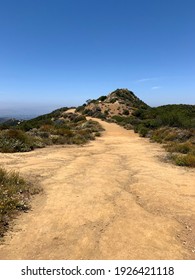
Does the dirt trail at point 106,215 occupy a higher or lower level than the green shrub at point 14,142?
lower

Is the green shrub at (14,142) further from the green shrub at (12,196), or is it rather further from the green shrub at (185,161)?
the green shrub at (185,161)

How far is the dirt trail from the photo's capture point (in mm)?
4910

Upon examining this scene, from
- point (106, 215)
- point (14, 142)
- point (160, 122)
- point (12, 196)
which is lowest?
point (106, 215)

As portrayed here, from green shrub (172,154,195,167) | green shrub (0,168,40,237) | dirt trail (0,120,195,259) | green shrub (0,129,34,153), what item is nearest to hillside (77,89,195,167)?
green shrub (172,154,195,167)

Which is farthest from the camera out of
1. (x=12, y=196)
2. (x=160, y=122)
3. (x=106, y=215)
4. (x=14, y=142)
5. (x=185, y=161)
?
(x=160, y=122)

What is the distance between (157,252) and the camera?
15.9 feet

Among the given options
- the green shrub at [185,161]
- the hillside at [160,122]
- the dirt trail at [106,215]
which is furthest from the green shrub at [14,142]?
the green shrub at [185,161]

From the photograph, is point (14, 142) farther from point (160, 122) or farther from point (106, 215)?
point (160, 122)

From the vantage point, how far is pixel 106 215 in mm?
6344

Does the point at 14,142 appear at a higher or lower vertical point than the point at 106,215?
higher

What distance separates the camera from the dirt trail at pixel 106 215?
4.91 meters

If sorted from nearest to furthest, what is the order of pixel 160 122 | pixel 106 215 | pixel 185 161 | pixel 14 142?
pixel 106 215 → pixel 185 161 → pixel 14 142 → pixel 160 122

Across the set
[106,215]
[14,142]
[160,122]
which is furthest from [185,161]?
[160,122]
